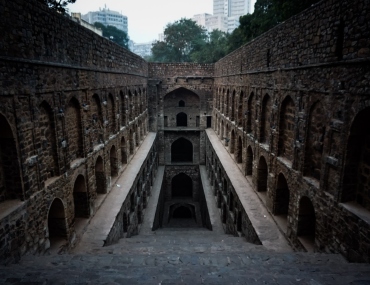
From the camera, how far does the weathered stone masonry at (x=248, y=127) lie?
18.7 ft

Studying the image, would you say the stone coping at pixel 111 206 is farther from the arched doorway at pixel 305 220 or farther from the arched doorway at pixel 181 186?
the arched doorway at pixel 181 186

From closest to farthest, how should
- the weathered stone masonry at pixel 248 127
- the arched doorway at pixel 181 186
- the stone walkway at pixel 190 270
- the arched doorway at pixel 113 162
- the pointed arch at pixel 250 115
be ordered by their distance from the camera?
the stone walkway at pixel 190 270 → the weathered stone masonry at pixel 248 127 → the pointed arch at pixel 250 115 → the arched doorway at pixel 113 162 → the arched doorway at pixel 181 186

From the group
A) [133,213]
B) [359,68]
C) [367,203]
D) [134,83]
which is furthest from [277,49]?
[134,83]

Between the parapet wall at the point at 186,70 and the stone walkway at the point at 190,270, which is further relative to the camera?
the parapet wall at the point at 186,70

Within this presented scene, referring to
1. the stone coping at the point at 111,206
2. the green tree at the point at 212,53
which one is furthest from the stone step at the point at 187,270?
the green tree at the point at 212,53

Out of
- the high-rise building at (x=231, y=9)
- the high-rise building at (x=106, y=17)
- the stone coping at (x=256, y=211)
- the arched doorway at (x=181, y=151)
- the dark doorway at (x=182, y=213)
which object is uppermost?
the high-rise building at (x=231, y=9)

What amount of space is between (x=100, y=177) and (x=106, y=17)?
120571 mm

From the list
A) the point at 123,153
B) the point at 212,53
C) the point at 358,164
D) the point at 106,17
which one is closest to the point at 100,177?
the point at 123,153

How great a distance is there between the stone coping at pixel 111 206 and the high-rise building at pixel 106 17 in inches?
4388

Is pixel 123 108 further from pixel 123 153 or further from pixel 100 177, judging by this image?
pixel 100 177

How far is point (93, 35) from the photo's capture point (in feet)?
33.3

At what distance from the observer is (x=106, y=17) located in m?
118

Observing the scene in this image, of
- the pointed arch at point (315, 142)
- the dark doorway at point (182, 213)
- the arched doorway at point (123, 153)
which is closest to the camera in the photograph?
the pointed arch at point (315, 142)

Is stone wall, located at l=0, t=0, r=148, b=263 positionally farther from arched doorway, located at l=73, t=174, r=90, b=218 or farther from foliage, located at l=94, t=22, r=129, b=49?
foliage, located at l=94, t=22, r=129, b=49
